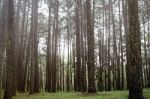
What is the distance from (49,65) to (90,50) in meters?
10.5

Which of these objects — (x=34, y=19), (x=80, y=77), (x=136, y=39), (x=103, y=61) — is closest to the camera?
(x=136, y=39)

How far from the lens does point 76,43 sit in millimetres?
22484

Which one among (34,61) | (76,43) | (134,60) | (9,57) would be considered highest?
(76,43)

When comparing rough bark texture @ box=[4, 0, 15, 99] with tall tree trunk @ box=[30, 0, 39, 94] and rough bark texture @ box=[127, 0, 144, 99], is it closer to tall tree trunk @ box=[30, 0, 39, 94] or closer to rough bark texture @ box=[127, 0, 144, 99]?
rough bark texture @ box=[127, 0, 144, 99]

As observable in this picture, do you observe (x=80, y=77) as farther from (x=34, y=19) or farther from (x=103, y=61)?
(x=103, y=61)

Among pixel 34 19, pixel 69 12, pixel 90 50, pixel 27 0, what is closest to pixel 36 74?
pixel 34 19

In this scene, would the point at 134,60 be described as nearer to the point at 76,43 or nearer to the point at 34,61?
the point at 34,61

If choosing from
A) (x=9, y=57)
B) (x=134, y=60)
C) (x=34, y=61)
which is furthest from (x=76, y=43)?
(x=134, y=60)

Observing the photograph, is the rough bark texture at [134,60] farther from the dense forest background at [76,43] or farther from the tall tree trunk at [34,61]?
the tall tree trunk at [34,61]

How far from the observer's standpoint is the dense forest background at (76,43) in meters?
10.9

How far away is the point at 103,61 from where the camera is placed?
31266mm

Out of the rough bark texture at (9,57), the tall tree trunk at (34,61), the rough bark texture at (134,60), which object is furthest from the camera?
the tall tree trunk at (34,61)

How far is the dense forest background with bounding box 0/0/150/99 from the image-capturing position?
10883mm

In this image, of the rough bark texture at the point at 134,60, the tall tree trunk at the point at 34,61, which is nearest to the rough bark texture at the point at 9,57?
the rough bark texture at the point at 134,60
